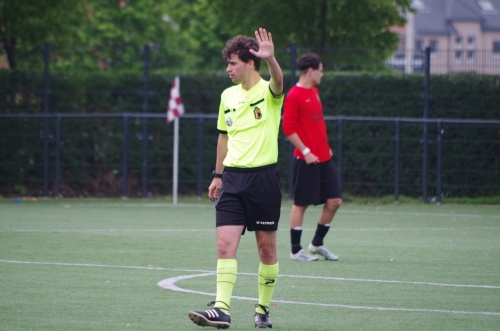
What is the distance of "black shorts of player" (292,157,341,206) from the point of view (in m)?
13.0

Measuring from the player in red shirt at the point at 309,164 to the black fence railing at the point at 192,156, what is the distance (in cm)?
1012

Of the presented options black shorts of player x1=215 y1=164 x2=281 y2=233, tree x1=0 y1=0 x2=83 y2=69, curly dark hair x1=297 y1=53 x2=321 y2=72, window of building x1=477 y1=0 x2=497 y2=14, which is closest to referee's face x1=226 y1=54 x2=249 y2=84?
black shorts of player x1=215 y1=164 x2=281 y2=233

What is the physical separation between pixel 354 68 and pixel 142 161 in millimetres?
4841

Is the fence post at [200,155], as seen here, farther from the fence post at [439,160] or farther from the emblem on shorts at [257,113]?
the emblem on shorts at [257,113]

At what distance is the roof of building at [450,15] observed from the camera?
108688 millimetres

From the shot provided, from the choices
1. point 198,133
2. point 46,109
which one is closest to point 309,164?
point 198,133

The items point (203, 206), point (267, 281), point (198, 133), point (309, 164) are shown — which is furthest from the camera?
point (198, 133)

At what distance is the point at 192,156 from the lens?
2422 centimetres

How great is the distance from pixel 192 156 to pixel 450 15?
91.3 meters

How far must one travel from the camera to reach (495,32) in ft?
369

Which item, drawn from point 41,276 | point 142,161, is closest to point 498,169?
point 142,161

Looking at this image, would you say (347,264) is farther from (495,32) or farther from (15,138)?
(495,32)

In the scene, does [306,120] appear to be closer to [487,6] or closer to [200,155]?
[200,155]

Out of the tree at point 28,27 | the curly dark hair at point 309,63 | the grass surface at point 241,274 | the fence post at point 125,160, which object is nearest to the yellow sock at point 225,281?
the grass surface at point 241,274
